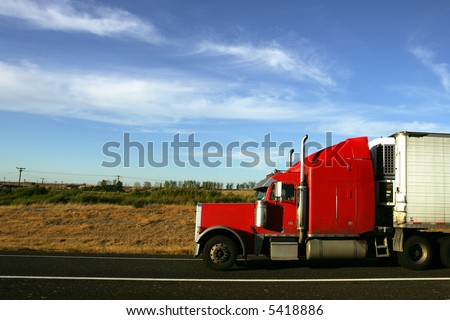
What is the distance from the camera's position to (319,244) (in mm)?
11352

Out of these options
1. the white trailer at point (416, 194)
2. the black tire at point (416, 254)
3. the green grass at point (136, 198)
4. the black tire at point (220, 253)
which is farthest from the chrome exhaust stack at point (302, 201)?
the green grass at point (136, 198)

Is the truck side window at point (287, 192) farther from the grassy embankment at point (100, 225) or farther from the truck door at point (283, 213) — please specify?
the grassy embankment at point (100, 225)

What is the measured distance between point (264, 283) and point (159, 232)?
14.8m

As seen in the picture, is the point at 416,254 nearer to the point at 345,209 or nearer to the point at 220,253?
the point at 345,209

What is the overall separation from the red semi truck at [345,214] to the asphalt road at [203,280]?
20.7 inches

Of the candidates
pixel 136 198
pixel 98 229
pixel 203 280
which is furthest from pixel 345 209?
pixel 136 198

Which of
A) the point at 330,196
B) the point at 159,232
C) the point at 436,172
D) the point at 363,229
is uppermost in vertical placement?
the point at 436,172

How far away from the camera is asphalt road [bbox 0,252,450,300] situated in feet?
27.0

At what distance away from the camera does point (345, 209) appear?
453 inches

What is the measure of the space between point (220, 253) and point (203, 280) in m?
1.68

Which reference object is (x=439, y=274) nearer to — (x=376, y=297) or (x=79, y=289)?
(x=376, y=297)

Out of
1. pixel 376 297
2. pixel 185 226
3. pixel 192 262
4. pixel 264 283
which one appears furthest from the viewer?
pixel 185 226

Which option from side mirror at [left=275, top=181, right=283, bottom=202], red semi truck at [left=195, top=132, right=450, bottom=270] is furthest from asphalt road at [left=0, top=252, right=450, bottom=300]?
side mirror at [left=275, top=181, right=283, bottom=202]

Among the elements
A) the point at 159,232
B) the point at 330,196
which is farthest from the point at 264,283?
the point at 159,232
